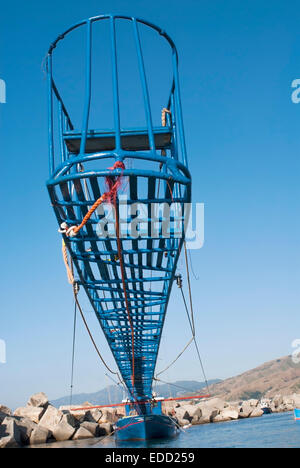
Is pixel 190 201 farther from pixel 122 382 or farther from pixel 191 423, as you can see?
pixel 191 423

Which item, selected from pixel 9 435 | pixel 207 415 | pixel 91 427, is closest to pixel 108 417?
pixel 91 427

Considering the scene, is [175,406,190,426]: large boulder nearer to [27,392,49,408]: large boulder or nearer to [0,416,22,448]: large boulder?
[27,392,49,408]: large boulder

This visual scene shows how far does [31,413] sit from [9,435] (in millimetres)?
12076

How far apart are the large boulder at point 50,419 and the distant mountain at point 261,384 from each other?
10825 centimetres

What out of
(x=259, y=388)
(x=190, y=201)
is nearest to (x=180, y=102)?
(x=190, y=201)

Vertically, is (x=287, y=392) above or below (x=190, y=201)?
below

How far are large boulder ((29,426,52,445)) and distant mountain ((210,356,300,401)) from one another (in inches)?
4425

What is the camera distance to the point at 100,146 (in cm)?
1266

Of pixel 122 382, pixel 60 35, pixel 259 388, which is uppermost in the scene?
pixel 60 35

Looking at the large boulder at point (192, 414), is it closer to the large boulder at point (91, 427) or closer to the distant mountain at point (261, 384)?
the large boulder at point (91, 427)

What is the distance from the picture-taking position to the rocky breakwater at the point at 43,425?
26977 mm

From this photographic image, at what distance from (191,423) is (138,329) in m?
39.8

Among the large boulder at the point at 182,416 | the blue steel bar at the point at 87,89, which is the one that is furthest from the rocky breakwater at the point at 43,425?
the blue steel bar at the point at 87,89

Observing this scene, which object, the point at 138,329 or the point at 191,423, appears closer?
the point at 138,329
